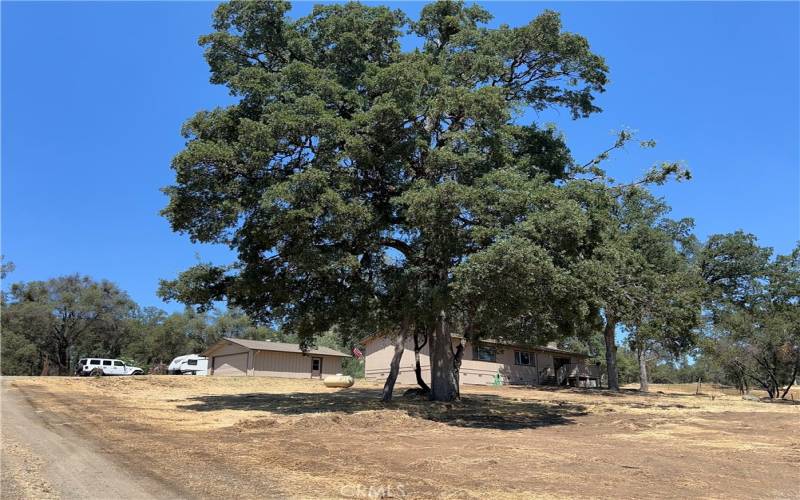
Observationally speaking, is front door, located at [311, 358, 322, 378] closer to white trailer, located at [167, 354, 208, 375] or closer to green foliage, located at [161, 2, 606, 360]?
white trailer, located at [167, 354, 208, 375]

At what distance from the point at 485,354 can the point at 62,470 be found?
37296mm

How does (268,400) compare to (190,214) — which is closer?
(190,214)

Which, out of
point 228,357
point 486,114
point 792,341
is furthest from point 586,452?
point 228,357

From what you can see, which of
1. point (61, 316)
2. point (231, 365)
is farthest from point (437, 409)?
point (61, 316)

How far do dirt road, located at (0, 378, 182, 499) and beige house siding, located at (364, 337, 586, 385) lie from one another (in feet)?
97.8

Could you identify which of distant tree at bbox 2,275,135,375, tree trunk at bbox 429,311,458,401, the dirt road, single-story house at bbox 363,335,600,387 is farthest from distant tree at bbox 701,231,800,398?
distant tree at bbox 2,275,135,375

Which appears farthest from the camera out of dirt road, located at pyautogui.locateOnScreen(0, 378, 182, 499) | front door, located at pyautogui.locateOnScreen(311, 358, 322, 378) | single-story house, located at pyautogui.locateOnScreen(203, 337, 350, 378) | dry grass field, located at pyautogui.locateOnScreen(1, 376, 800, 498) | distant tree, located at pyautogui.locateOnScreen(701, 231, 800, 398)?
front door, located at pyautogui.locateOnScreen(311, 358, 322, 378)

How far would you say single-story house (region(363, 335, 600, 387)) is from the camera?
41.6 meters

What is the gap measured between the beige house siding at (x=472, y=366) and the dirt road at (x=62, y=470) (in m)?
29.8

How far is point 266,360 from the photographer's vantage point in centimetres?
4519

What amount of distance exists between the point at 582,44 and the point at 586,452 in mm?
15298

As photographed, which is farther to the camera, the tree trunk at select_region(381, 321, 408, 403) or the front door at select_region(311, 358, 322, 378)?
the front door at select_region(311, 358, 322, 378)

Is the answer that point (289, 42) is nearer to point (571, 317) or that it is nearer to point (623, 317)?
point (571, 317)

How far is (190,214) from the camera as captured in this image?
60.7ft
